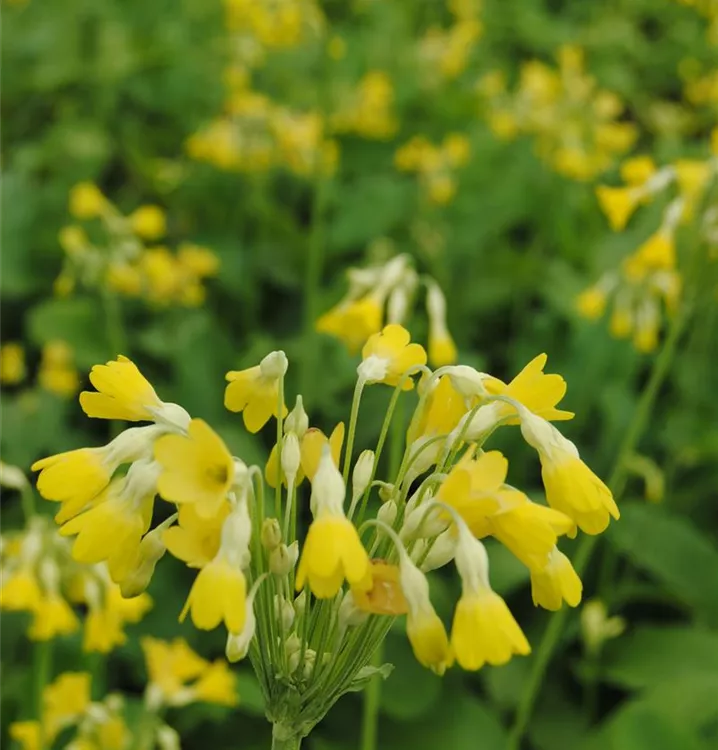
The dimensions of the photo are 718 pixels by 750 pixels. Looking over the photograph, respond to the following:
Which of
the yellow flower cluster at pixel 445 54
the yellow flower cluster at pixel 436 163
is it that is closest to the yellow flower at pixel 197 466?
the yellow flower cluster at pixel 436 163

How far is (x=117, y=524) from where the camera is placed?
1156 mm

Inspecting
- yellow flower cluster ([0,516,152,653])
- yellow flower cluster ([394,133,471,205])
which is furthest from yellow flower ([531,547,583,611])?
yellow flower cluster ([394,133,471,205])

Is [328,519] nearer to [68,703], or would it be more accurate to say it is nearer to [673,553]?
[68,703]

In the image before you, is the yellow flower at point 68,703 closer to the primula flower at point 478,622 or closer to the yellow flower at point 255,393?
the yellow flower at point 255,393

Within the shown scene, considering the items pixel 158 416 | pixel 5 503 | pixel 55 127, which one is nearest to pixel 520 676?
pixel 5 503

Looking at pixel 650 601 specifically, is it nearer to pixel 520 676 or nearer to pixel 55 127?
pixel 520 676

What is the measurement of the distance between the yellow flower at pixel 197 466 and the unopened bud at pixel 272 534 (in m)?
0.08

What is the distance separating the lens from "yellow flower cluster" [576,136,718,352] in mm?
2518

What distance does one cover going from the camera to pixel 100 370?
1238mm

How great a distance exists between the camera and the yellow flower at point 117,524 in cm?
115

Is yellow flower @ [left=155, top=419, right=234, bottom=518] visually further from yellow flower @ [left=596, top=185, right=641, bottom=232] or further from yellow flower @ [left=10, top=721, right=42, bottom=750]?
yellow flower @ [left=596, top=185, right=641, bottom=232]

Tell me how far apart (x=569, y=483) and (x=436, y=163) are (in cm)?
348

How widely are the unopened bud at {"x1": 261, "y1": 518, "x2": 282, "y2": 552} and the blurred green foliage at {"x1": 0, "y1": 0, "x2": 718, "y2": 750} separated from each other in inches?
58.1

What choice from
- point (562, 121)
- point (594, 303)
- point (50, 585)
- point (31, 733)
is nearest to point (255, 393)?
point (50, 585)
